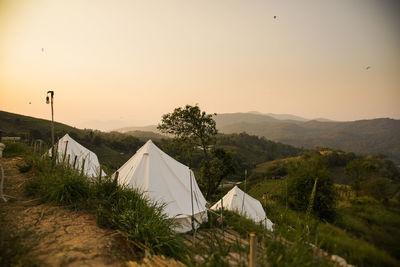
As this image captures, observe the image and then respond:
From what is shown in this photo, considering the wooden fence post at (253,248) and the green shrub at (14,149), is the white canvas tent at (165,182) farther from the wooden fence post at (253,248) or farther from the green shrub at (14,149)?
the wooden fence post at (253,248)

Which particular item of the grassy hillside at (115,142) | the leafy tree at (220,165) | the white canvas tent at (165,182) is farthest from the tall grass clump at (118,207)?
the leafy tree at (220,165)

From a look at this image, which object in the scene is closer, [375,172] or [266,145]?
[375,172]

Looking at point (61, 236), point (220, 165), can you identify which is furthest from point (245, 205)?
point (61, 236)

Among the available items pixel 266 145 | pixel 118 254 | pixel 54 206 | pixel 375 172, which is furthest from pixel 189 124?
pixel 266 145

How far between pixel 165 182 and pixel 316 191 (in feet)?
52.9

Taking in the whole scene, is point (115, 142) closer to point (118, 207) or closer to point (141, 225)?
point (118, 207)

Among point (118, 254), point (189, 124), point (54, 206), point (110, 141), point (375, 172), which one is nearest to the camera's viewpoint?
point (118, 254)

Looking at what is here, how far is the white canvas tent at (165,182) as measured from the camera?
7148 millimetres

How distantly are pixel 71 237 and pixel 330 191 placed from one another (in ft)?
68.7

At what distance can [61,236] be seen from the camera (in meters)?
2.85

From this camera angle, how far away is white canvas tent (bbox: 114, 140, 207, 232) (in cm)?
715

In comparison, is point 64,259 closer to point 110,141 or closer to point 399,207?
point 399,207

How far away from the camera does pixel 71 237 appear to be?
9.36 ft

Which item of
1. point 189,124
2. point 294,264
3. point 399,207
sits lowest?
point 294,264
